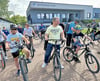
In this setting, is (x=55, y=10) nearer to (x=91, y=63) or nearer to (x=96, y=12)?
(x=96, y=12)

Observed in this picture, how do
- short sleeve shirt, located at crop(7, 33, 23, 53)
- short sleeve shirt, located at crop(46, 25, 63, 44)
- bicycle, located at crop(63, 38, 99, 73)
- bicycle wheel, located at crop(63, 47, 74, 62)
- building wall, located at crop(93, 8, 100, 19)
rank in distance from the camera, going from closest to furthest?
short sleeve shirt, located at crop(7, 33, 23, 53) < bicycle, located at crop(63, 38, 99, 73) < short sleeve shirt, located at crop(46, 25, 63, 44) < bicycle wheel, located at crop(63, 47, 74, 62) < building wall, located at crop(93, 8, 100, 19)

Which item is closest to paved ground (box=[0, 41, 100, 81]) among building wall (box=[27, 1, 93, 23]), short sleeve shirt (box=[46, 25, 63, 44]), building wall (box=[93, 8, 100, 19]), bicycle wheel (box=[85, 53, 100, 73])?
bicycle wheel (box=[85, 53, 100, 73])

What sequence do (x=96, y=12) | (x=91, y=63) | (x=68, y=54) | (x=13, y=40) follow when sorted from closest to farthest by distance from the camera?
(x=13, y=40) < (x=91, y=63) < (x=68, y=54) < (x=96, y=12)

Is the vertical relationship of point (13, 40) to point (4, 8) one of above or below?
below

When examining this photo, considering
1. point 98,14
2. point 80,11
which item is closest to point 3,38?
point 80,11

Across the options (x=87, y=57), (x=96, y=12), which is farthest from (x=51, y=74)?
(x=96, y=12)

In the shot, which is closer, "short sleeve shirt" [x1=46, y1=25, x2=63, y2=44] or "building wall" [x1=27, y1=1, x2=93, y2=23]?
"short sleeve shirt" [x1=46, y1=25, x2=63, y2=44]

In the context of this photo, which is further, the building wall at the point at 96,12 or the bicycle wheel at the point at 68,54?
the building wall at the point at 96,12

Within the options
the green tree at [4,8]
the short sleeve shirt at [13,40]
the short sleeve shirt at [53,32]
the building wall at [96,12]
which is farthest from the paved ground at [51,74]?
the building wall at [96,12]

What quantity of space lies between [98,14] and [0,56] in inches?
1665

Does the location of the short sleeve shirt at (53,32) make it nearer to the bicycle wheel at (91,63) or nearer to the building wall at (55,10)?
the bicycle wheel at (91,63)

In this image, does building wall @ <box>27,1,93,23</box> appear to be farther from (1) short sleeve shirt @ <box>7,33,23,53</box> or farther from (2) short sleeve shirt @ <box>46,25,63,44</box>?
(1) short sleeve shirt @ <box>7,33,23,53</box>

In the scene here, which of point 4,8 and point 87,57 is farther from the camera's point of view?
point 4,8

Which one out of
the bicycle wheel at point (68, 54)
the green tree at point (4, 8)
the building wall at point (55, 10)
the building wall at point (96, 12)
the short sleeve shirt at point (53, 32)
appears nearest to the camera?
the short sleeve shirt at point (53, 32)
